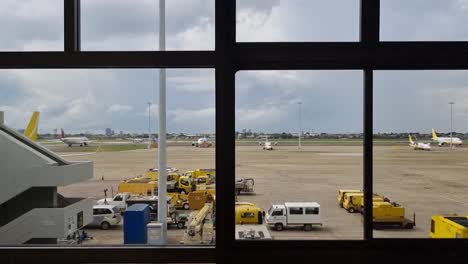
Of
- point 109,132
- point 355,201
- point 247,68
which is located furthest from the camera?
point 109,132

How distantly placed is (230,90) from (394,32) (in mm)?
715

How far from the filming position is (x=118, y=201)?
1.65 m

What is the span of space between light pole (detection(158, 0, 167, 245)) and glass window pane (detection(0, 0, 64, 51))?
401 millimetres

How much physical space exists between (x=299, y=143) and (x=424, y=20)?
74 centimetres

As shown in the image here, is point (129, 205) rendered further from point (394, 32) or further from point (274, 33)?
point (394, 32)

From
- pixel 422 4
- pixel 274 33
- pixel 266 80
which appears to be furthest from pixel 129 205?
pixel 422 4

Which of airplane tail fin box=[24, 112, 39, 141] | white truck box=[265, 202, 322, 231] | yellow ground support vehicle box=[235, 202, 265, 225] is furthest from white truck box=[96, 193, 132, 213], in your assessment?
white truck box=[265, 202, 322, 231]

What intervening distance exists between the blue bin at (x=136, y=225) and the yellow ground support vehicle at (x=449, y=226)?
4.02ft

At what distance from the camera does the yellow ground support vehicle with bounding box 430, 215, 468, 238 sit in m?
1.33

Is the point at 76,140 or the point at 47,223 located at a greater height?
the point at 76,140

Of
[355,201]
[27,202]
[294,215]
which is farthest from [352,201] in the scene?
[27,202]

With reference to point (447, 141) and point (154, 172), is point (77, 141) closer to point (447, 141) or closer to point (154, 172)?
point (154, 172)

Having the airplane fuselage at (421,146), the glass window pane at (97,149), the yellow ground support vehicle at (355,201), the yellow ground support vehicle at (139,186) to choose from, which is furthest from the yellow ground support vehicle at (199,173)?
the airplane fuselage at (421,146)

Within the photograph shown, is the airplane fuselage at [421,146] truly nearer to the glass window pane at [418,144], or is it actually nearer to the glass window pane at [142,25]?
the glass window pane at [418,144]
